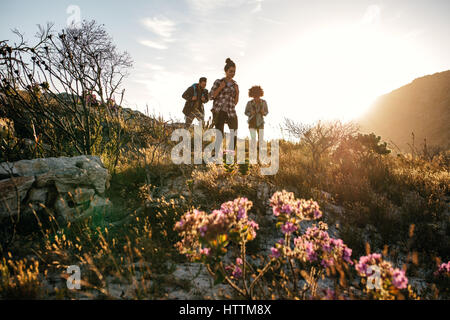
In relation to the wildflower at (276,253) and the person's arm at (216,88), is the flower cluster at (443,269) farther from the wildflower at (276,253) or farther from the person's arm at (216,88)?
the person's arm at (216,88)

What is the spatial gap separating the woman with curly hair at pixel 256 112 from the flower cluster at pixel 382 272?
20.3 ft

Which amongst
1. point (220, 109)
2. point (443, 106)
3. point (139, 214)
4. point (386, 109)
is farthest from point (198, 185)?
point (386, 109)

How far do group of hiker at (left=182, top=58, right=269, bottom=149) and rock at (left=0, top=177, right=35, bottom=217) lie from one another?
4.34m

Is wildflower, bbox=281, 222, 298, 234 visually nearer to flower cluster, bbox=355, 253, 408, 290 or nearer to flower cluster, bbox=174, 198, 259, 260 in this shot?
flower cluster, bbox=174, 198, 259, 260

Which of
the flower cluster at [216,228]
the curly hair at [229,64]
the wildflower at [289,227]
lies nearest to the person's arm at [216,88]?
the curly hair at [229,64]

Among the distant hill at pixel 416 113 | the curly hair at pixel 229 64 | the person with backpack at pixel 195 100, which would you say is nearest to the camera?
the curly hair at pixel 229 64

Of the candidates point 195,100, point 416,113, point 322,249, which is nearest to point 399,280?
point 322,249

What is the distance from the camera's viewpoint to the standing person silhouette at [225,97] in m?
6.45

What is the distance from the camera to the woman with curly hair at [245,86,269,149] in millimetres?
7453

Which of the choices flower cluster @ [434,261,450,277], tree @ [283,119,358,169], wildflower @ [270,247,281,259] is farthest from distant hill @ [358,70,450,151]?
wildflower @ [270,247,281,259]
